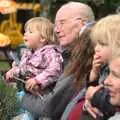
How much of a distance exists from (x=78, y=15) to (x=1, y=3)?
7058mm

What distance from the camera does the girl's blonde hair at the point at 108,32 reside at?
123 inches

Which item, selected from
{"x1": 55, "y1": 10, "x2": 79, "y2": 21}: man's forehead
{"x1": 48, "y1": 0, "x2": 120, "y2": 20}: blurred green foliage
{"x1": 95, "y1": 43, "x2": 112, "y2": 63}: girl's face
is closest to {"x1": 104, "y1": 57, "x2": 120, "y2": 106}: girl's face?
{"x1": 95, "y1": 43, "x2": 112, "y2": 63}: girl's face

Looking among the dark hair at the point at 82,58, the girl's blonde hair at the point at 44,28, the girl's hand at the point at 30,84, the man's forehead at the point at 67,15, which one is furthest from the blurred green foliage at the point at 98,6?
the dark hair at the point at 82,58

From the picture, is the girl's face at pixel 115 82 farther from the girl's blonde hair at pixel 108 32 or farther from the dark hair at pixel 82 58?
the dark hair at pixel 82 58

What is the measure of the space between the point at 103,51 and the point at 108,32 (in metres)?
0.11

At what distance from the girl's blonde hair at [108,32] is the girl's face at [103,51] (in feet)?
0.07

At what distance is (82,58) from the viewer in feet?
11.9

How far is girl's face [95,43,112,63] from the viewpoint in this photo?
3225 millimetres

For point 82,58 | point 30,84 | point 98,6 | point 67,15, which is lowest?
point 98,6

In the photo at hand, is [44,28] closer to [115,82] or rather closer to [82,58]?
[82,58]

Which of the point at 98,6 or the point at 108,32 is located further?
the point at 98,6

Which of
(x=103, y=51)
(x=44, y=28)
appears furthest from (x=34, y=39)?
(x=103, y=51)

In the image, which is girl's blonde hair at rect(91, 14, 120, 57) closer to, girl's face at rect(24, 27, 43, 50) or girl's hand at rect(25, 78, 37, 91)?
girl's hand at rect(25, 78, 37, 91)

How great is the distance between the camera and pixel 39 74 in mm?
4523
